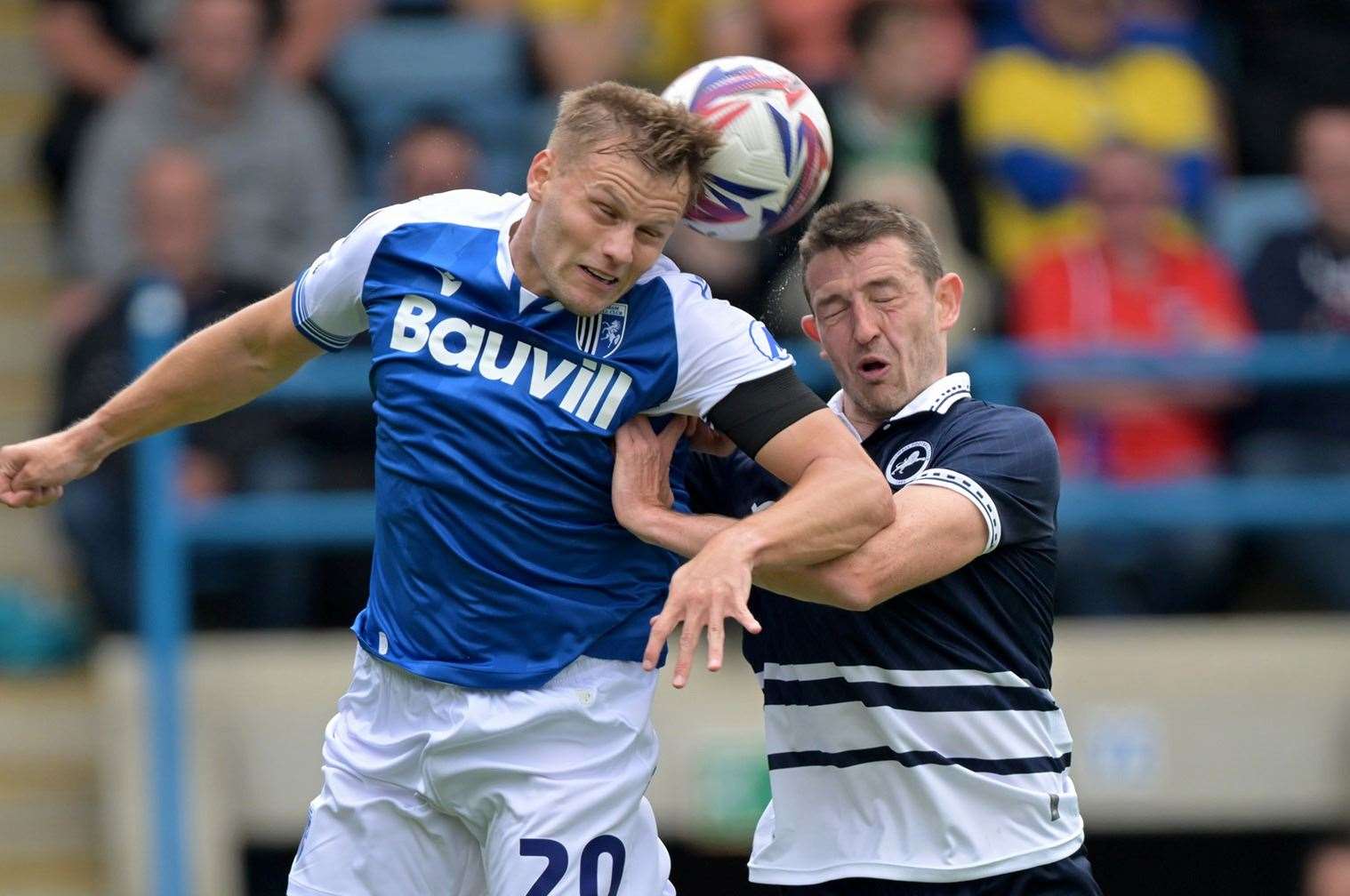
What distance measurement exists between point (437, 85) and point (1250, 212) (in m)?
3.25

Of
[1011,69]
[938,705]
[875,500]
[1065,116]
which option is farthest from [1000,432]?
[1011,69]

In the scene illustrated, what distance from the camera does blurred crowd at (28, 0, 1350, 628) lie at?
7.42m

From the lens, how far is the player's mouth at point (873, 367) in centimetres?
410

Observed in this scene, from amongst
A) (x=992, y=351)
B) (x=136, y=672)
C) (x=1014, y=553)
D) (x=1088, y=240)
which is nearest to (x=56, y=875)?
(x=136, y=672)

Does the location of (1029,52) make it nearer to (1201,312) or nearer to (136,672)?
(1201,312)

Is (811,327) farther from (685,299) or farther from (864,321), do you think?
(685,299)

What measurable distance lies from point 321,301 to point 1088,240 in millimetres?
4085

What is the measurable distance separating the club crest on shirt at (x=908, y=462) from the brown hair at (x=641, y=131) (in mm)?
664

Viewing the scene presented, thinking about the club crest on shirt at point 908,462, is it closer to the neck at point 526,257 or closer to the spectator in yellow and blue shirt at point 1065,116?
the neck at point 526,257

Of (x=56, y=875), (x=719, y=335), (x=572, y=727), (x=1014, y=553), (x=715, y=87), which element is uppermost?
(x=715, y=87)

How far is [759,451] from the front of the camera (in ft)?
12.5

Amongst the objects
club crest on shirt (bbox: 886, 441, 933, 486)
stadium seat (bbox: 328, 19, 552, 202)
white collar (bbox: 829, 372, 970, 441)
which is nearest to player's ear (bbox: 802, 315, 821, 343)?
white collar (bbox: 829, 372, 970, 441)

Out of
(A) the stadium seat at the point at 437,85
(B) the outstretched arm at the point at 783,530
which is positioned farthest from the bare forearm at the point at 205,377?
(A) the stadium seat at the point at 437,85

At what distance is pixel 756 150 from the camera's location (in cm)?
414
